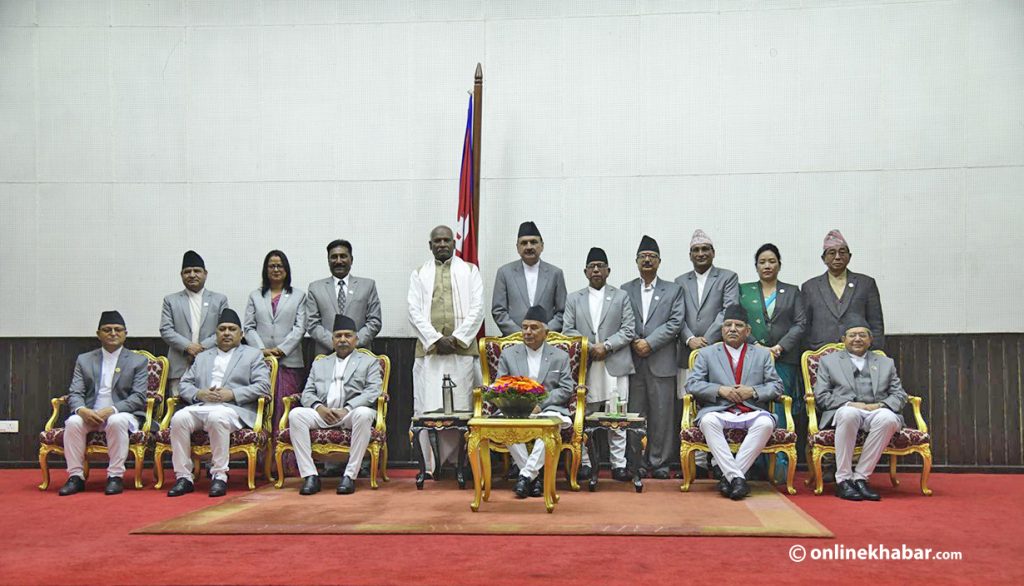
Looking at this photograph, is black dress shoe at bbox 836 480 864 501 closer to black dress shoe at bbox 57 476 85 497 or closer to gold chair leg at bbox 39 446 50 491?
black dress shoe at bbox 57 476 85 497

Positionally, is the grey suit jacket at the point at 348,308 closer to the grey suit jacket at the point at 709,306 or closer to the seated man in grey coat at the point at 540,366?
the seated man in grey coat at the point at 540,366

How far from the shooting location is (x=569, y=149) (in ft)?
27.2

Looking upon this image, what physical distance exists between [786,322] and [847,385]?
0.80 meters

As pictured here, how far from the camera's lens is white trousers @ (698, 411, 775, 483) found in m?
6.36

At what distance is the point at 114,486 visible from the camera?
265 inches

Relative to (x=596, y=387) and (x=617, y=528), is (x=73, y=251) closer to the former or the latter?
(x=596, y=387)

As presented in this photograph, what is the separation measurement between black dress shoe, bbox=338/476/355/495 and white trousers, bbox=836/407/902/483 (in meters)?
3.12

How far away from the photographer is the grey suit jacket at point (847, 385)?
662 cm

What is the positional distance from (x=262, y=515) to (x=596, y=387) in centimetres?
270

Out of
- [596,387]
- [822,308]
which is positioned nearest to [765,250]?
[822,308]

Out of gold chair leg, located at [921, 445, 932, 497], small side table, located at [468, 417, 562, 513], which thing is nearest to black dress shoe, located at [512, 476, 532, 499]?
small side table, located at [468, 417, 562, 513]

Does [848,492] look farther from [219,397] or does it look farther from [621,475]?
[219,397]

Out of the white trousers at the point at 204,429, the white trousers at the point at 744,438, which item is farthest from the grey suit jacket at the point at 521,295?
the white trousers at the point at 204,429

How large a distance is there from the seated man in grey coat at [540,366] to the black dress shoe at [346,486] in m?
1.07
